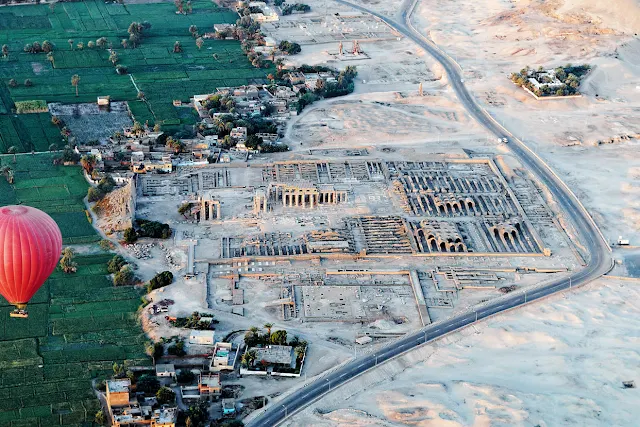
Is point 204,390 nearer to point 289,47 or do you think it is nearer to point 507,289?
point 507,289

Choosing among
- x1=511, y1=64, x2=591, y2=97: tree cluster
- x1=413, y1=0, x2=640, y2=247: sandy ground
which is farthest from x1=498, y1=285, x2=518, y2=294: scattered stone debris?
x1=511, y1=64, x2=591, y2=97: tree cluster

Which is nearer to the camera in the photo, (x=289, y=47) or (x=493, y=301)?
(x=493, y=301)

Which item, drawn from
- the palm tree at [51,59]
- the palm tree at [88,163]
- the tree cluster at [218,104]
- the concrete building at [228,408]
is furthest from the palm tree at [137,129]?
the concrete building at [228,408]

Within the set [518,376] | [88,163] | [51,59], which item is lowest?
[51,59]

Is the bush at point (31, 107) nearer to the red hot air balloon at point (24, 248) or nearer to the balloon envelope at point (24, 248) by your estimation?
the red hot air balloon at point (24, 248)

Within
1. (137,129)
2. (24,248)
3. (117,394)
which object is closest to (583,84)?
(137,129)

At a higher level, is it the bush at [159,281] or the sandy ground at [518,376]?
the sandy ground at [518,376]

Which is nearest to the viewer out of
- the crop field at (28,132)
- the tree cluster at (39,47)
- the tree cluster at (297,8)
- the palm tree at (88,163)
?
the palm tree at (88,163)
